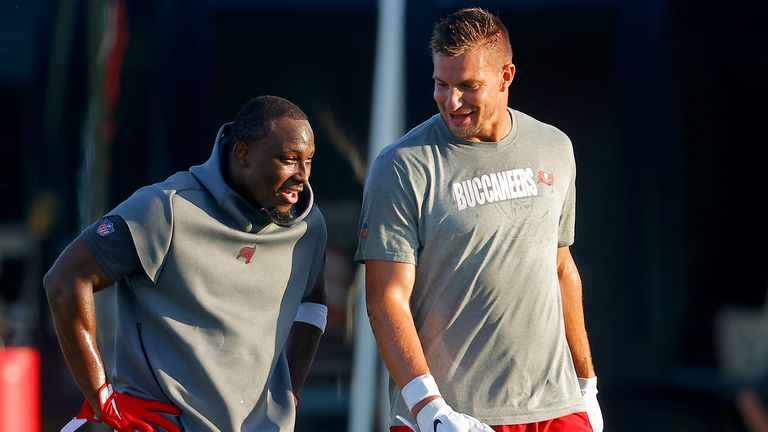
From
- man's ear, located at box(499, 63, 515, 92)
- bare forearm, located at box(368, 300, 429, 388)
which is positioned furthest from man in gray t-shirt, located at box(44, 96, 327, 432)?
man's ear, located at box(499, 63, 515, 92)

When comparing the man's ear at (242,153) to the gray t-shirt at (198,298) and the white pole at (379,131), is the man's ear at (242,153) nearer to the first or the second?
the gray t-shirt at (198,298)

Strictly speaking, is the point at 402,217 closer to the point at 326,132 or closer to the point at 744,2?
the point at 326,132

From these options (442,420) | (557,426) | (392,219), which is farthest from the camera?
(557,426)

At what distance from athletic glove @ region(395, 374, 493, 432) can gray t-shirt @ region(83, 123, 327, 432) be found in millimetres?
375

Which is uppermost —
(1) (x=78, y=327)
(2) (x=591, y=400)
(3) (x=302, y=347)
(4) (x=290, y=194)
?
(4) (x=290, y=194)

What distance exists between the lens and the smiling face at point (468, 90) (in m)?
3.06

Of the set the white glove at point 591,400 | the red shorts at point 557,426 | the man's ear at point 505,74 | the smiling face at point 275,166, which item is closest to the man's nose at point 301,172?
the smiling face at point 275,166

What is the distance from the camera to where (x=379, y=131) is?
511 centimetres

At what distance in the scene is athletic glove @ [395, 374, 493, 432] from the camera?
2918 mm

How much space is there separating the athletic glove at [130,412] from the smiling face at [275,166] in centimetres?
55

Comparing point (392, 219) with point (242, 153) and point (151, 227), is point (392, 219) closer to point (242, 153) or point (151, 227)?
point (242, 153)

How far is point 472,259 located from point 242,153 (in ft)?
2.04

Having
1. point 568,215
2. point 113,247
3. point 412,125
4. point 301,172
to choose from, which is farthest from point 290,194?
point 412,125

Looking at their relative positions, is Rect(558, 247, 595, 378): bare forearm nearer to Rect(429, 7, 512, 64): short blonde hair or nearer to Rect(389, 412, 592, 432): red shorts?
Rect(389, 412, 592, 432): red shorts
